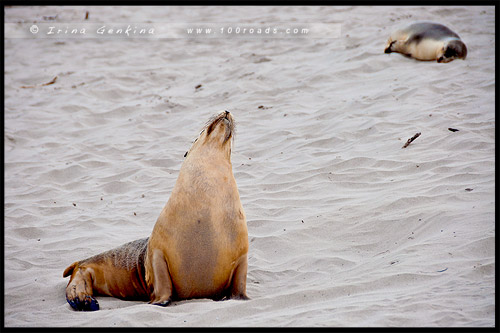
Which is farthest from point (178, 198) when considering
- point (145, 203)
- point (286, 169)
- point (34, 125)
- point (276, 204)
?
point (34, 125)

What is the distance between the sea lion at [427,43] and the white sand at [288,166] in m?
0.18

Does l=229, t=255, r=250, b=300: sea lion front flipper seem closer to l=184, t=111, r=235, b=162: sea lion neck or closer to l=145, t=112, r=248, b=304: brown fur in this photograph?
l=145, t=112, r=248, b=304: brown fur

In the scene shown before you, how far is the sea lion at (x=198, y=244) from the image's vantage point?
3.46 metres

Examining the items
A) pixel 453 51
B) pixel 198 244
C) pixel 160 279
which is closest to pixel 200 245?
pixel 198 244

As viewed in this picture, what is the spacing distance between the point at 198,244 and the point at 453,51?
19.3 feet

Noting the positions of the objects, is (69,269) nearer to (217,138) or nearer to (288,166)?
(217,138)

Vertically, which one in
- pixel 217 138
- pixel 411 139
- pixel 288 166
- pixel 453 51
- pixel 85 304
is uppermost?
pixel 453 51

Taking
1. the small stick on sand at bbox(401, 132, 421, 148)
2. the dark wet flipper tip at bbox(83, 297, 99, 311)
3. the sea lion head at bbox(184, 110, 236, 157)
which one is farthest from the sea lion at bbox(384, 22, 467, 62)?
the dark wet flipper tip at bbox(83, 297, 99, 311)

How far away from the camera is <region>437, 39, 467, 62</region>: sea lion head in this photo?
8195 millimetres

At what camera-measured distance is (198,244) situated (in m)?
3.46

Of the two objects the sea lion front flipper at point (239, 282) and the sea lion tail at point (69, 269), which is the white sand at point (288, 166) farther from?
the sea lion front flipper at point (239, 282)

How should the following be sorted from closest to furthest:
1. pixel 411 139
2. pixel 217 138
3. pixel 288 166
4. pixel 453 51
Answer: pixel 217 138 → pixel 411 139 → pixel 288 166 → pixel 453 51

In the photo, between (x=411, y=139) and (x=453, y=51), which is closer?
(x=411, y=139)

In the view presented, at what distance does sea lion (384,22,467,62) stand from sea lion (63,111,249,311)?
5.43 metres
